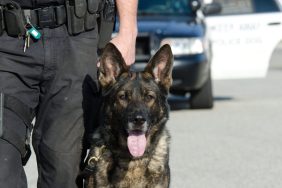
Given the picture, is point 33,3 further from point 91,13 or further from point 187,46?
point 187,46

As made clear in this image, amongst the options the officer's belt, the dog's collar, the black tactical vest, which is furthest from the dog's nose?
the black tactical vest

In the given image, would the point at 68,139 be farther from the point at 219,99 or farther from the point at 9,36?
the point at 219,99

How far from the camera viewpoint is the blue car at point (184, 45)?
39.2ft

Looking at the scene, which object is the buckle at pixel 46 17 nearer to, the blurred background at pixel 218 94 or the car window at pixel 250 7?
the blurred background at pixel 218 94

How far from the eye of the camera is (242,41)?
1359 cm

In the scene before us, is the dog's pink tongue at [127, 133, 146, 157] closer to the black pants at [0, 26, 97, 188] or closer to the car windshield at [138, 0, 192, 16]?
the black pants at [0, 26, 97, 188]

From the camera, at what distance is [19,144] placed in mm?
4754

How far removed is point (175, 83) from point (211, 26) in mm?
1771

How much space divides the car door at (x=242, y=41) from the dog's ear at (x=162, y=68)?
8.17m

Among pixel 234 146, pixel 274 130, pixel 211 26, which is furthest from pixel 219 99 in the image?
pixel 234 146

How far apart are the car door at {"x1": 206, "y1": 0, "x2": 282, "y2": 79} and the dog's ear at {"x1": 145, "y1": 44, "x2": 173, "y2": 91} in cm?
817

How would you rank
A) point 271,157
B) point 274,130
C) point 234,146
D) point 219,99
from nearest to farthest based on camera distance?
1. point 271,157
2. point 234,146
3. point 274,130
4. point 219,99

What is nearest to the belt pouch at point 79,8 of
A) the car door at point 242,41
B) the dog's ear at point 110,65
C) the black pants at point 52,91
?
the black pants at point 52,91

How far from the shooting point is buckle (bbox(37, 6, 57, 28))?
4902 mm
